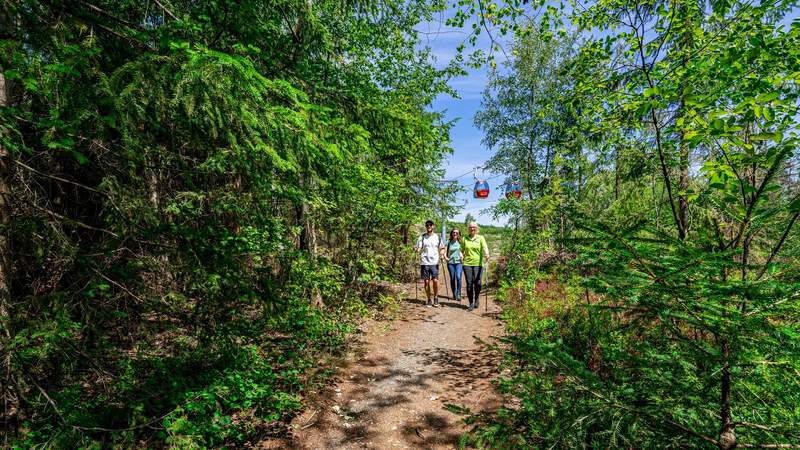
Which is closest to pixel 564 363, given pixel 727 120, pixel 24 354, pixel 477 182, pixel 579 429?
pixel 579 429

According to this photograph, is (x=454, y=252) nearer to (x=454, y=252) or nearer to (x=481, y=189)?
(x=454, y=252)

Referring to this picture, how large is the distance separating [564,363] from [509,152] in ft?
61.1

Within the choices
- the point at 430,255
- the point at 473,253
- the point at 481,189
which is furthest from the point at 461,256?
the point at 481,189

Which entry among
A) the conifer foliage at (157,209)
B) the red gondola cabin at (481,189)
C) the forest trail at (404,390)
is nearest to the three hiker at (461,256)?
the forest trail at (404,390)

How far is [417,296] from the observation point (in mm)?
10812

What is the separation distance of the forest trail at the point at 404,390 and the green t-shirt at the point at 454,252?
5.81ft

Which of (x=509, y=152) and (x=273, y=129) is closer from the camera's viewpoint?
(x=273, y=129)

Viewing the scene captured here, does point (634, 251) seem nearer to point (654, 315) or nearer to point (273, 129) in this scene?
point (654, 315)

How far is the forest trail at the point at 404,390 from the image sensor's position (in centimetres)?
407

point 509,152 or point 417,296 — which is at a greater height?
point 509,152

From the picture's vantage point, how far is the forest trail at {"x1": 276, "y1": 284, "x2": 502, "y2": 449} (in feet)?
13.4

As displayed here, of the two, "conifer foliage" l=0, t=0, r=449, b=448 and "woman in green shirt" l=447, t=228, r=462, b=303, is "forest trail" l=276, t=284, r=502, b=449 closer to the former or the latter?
"conifer foliage" l=0, t=0, r=449, b=448

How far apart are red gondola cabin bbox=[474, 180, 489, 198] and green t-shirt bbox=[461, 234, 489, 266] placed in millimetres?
8082

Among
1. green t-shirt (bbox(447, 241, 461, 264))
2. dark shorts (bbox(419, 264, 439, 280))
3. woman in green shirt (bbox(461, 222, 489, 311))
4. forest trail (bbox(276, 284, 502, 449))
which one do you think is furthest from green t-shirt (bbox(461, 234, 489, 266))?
forest trail (bbox(276, 284, 502, 449))
